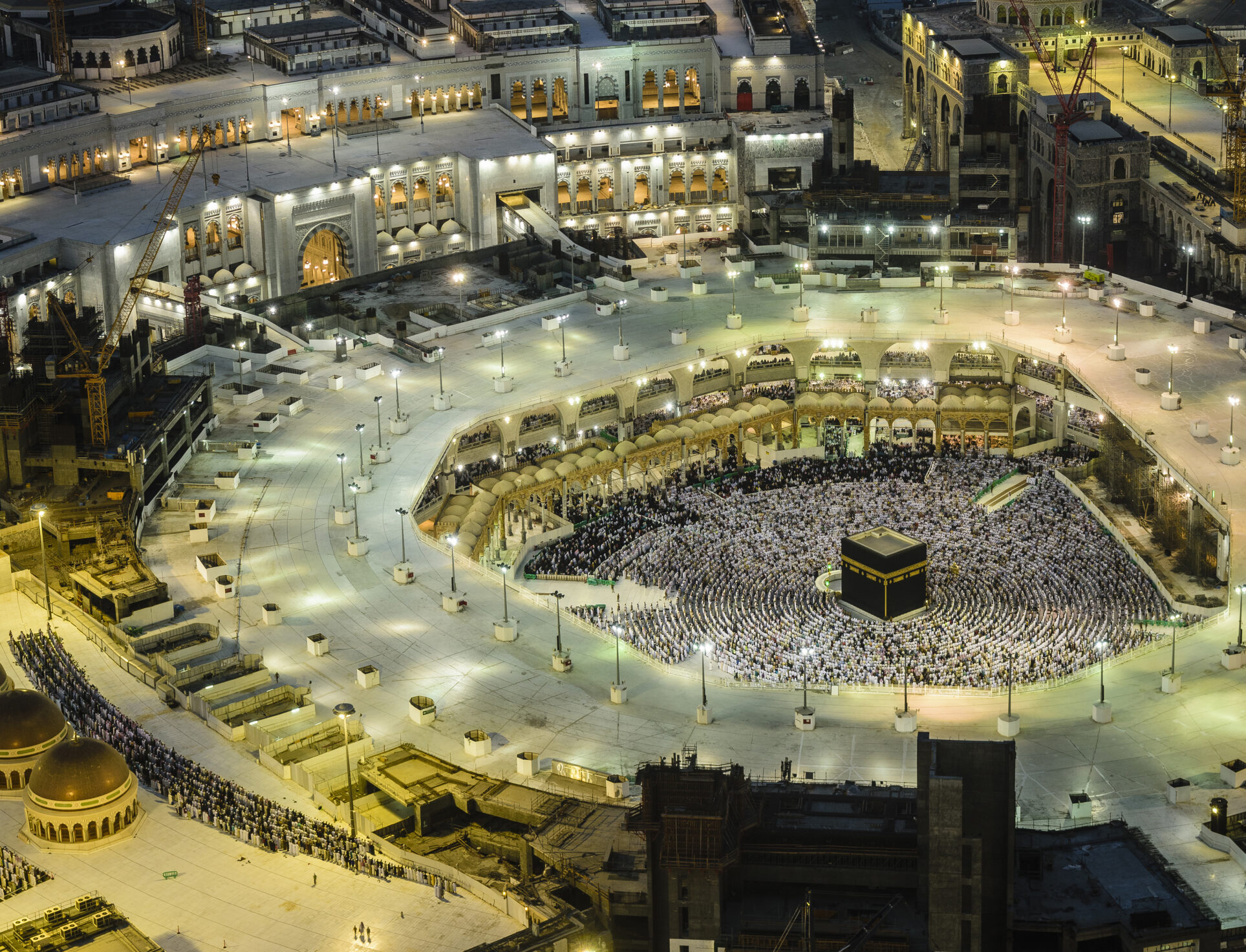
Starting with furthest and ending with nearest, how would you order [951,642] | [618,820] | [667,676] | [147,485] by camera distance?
[147,485]
[951,642]
[667,676]
[618,820]

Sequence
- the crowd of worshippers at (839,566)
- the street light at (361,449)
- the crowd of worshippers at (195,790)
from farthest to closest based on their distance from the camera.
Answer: the street light at (361,449), the crowd of worshippers at (839,566), the crowd of worshippers at (195,790)

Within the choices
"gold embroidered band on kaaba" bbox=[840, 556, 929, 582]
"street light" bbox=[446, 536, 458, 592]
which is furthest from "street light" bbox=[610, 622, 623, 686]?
"gold embroidered band on kaaba" bbox=[840, 556, 929, 582]

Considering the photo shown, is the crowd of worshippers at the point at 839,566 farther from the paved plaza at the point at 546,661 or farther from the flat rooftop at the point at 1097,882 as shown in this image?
the flat rooftop at the point at 1097,882

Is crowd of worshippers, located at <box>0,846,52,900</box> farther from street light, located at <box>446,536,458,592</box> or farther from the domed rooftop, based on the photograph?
street light, located at <box>446,536,458,592</box>

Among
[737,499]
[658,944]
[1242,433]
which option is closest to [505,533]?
[737,499]

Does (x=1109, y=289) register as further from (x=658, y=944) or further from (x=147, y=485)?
(x=658, y=944)

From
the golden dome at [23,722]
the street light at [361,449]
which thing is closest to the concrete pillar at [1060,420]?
the street light at [361,449]
